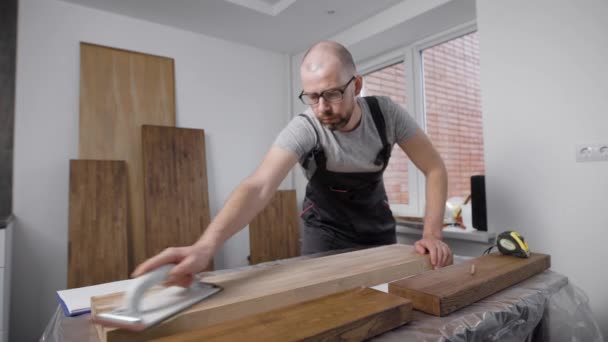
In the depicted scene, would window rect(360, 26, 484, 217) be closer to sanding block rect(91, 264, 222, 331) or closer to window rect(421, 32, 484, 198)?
window rect(421, 32, 484, 198)

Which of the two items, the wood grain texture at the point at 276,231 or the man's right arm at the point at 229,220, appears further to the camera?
the wood grain texture at the point at 276,231

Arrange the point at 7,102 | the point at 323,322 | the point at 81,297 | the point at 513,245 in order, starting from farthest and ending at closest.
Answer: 1. the point at 7,102
2. the point at 513,245
3. the point at 81,297
4. the point at 323,322

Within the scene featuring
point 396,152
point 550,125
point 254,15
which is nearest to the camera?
point 550,125

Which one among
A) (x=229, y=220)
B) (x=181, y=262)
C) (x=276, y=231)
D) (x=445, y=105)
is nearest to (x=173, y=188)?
(x=276, y=231)

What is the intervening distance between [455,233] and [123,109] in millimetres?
2527

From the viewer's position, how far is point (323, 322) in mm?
605

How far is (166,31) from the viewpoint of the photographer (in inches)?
115

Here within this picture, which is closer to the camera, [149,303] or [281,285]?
[149,303]

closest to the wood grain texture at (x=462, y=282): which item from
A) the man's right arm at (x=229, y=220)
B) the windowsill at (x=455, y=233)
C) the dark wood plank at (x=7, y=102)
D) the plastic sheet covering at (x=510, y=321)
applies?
the plastic sheet covering at (x=510, y=321)

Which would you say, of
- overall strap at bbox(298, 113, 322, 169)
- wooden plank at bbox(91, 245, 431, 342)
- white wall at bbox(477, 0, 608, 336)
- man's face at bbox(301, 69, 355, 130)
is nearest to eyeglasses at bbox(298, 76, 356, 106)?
man's face at bbox(301, 69, 355, 130)

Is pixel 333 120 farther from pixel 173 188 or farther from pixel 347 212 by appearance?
pixel 173 188

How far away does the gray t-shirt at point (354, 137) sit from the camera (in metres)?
1.25

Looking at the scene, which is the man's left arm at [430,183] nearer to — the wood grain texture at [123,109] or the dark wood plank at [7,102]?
the wood grain texture at [123,109]

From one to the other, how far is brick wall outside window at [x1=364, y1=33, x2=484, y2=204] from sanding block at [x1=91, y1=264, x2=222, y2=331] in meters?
2.35
